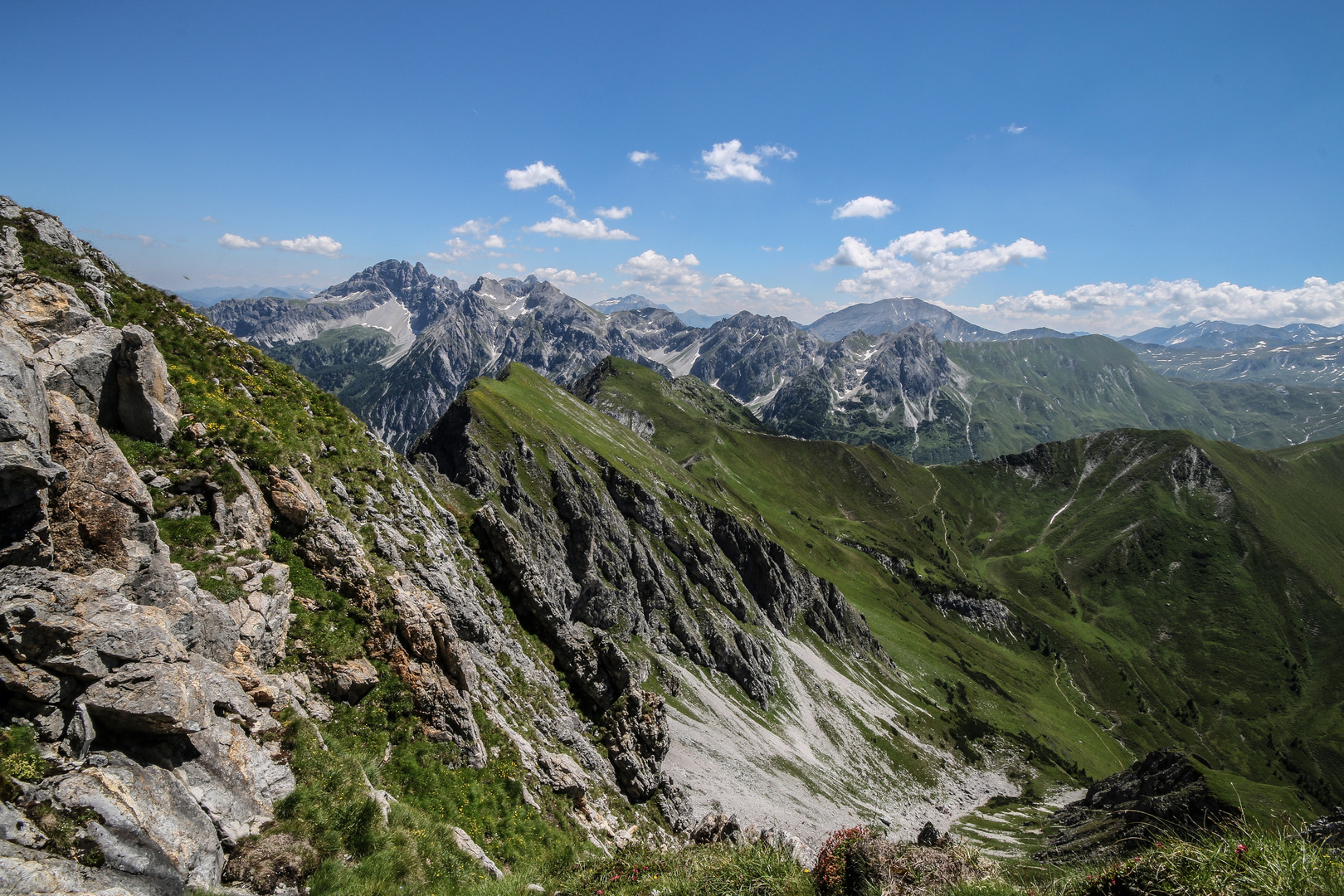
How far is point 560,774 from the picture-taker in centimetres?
2595

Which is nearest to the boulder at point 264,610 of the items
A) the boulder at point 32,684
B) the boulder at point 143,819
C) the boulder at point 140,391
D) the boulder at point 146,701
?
the boulder at point 146,701

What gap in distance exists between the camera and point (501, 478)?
86.6 meters

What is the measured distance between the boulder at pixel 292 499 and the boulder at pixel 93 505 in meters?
6.73

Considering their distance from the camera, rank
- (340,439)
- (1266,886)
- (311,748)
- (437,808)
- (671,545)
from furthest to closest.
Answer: (671,545), (340,439), (437,808), (311,748), (1266,886)

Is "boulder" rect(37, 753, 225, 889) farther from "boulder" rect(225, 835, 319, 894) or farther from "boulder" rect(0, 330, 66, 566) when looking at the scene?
"boulder" rect(0, 330, 66, 566)

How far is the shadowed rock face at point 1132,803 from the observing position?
84.5m

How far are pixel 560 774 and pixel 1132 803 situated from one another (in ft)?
410

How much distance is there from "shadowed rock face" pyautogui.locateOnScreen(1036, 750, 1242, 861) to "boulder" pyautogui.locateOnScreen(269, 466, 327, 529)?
3585 inches

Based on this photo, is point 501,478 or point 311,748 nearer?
point 311,748

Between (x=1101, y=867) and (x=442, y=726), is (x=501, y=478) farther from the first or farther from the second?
(x=1101, y=867)

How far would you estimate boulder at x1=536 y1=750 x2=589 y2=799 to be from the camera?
25.2 m

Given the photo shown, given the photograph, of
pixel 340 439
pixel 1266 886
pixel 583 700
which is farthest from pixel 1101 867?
pixel 340 439

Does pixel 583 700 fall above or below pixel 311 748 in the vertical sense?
below

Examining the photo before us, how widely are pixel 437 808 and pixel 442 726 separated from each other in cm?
334
